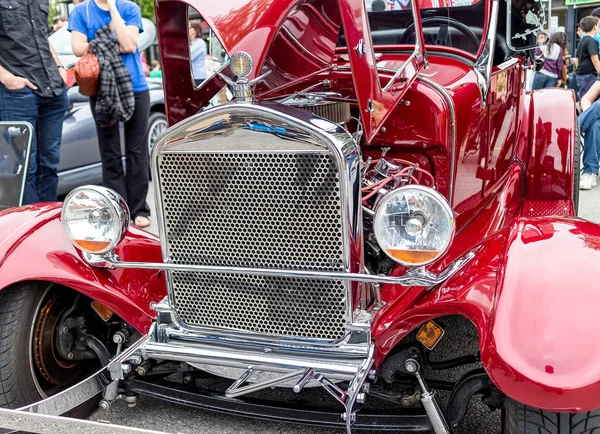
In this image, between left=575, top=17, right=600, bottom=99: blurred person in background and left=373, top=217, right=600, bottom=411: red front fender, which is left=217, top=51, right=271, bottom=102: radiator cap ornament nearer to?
left=373, top=217, right=600, bottom=411: red front fender

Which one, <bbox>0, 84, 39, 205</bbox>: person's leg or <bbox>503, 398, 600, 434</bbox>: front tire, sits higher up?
<bbox>0, 84, 39, 205</bbox>: person's leg

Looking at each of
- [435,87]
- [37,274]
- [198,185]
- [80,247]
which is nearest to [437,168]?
[435,87]

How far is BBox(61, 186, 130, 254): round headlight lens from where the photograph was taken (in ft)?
8.63

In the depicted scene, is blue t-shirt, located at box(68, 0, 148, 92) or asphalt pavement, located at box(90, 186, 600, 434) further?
blue t-shirt, located at box(68, 0, 148, 92)

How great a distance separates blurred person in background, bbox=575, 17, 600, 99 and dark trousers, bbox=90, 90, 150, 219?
6.63m

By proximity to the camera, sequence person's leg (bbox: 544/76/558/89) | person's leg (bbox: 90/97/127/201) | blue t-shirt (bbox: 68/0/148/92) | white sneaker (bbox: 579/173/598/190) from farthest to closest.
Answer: person's leg (bbox: 544/76/558/89) < white sneaker (bbox: 579/173/598/190) < person's leg (bbox: 90/97/127/201) < blue t-shirt (bbox: 68/0/148/92)

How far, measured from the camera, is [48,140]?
5.13 metres

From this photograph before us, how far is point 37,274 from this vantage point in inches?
104

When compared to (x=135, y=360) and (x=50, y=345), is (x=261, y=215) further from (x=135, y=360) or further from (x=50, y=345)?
(x=50, y=345)

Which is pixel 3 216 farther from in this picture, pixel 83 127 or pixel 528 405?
pixel 83 127

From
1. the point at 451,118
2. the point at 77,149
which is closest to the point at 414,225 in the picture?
the point at 451,118

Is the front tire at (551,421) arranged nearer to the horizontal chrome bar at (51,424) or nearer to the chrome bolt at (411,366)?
the chrome bolt at (411,366)

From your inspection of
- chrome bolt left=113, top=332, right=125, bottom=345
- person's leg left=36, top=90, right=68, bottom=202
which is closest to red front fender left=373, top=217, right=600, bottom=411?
chrome bolt left=113, top=332, right=125, bottom=345

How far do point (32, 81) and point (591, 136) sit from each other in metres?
5.71
